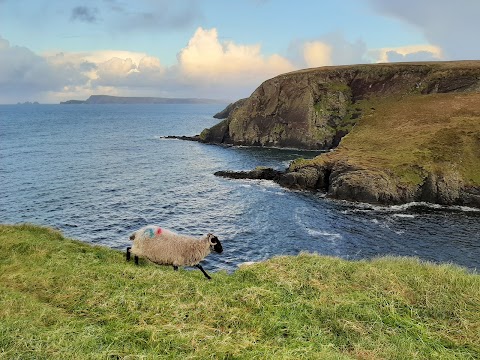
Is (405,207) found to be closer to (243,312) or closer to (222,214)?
(222,214)

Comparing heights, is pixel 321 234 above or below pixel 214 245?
below

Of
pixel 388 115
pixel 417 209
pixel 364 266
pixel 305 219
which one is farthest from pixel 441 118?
pixel 364 266

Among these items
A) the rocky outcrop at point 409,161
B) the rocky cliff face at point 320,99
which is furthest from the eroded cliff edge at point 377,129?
the rocky cliff face at point 320,99

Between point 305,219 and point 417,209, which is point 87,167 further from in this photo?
point 417,209

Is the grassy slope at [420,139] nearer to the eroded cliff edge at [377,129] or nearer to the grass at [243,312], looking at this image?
the eroded cliff edge at [377,129]

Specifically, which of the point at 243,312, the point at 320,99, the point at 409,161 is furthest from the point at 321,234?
the point at 320,99

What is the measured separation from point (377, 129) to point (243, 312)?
79.1 m

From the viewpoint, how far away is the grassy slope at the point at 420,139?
196 ft

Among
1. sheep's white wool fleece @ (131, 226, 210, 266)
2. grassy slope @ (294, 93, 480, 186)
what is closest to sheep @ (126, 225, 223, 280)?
sheep's white wool fleece @ (131, 226, 210, 266)

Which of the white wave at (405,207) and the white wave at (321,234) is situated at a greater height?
the white wave at (405,207)

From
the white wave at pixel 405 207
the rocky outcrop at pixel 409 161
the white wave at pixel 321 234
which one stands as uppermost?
the rocky outcrop at pixel 409 161

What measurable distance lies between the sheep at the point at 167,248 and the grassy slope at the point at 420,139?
48.7 metres

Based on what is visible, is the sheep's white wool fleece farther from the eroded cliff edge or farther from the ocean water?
the eroded cliff edge

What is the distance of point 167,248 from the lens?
1852cm
